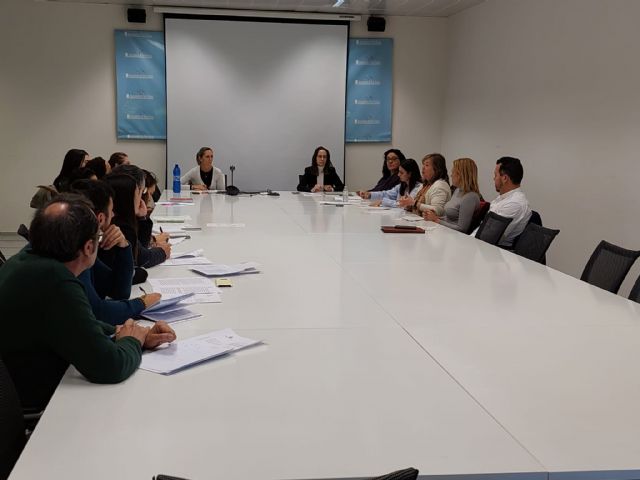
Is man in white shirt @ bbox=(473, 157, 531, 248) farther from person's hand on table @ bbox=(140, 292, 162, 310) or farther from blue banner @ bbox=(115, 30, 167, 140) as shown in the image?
blue banner @ bbox=(115, 30, 167, 140)

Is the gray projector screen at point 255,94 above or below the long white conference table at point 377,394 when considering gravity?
above

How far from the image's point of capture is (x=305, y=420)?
5.34 feet

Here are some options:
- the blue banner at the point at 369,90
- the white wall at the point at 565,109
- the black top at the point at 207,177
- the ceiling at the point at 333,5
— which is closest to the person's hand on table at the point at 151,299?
the white wall at the point at 565,109

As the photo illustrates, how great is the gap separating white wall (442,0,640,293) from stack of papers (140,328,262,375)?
4204 mm

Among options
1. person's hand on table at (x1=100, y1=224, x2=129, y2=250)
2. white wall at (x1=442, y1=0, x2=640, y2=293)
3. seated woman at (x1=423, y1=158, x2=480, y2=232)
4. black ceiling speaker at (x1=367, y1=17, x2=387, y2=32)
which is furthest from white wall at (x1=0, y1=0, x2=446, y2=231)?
person's hand on table at (x1=100, y1=224, x2=129, y2=250)

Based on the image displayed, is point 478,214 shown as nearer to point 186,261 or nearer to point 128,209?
point 186,261

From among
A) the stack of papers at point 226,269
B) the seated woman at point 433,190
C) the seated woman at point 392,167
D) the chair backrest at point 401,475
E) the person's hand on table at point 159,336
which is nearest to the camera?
the chair backrest at point 401,475

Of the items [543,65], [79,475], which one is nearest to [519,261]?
[79,475]

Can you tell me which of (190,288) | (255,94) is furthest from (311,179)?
(190,288)

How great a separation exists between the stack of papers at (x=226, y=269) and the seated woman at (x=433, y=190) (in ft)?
9.68

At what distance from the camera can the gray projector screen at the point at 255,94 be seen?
8.66 meters

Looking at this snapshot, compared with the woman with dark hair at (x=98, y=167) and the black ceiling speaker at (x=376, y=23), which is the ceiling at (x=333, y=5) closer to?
the black ceiling speaker at (x=376, y=23)

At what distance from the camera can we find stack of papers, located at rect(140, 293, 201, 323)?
7.88ft

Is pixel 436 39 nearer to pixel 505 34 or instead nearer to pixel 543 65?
pixel 505 34
